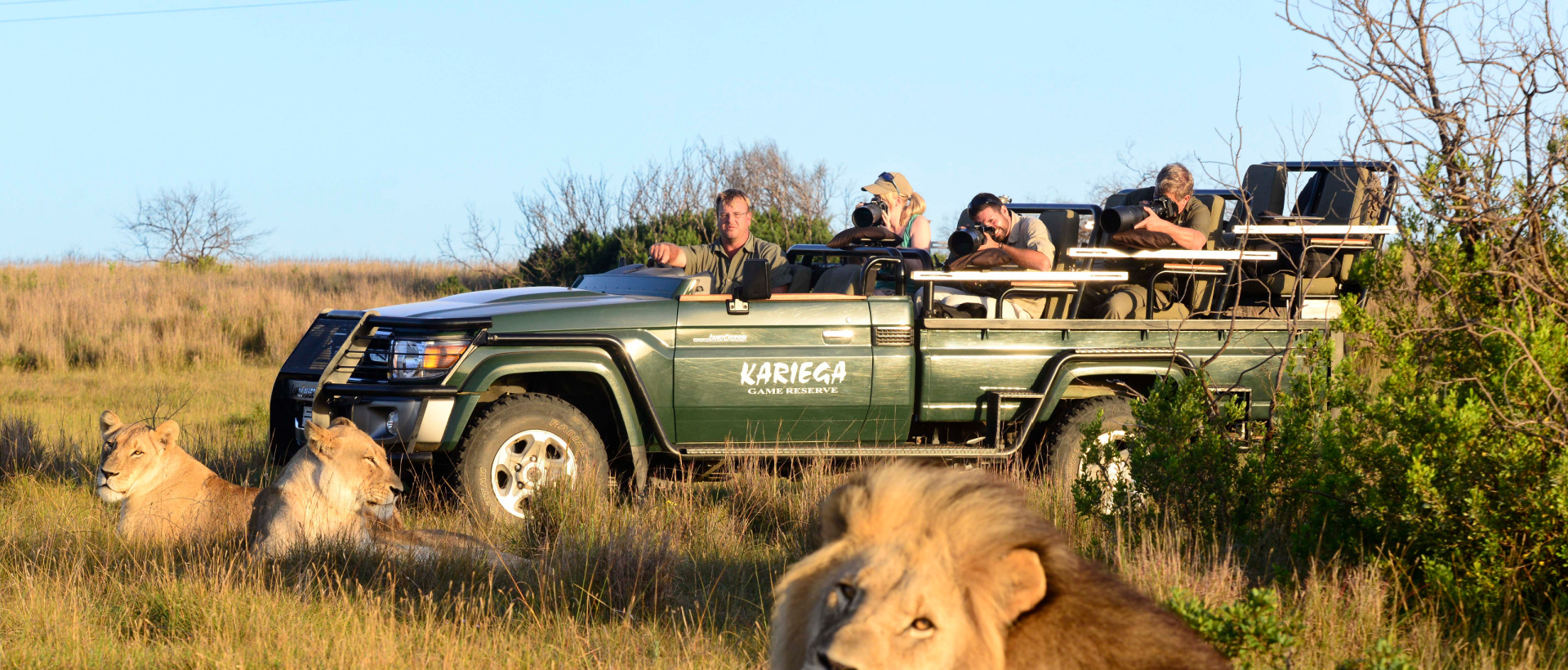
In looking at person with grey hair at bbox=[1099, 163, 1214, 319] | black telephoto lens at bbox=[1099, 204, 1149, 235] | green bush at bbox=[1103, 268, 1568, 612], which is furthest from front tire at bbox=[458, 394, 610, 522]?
person with grey hair at bbox=[1099, 163, 1214, 319]

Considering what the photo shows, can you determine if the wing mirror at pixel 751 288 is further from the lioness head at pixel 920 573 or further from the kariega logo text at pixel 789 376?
the lioness head at pixel 920 573

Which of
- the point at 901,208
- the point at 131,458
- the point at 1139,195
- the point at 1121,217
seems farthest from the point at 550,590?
the point at 1139,195

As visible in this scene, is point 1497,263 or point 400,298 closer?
point 1497,263

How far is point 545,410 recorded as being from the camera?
636 centimetres

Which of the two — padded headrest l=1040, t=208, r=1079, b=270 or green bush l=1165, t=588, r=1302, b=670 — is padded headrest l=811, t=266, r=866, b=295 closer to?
padded headrest l=1040, t=208, r=1079, b=270

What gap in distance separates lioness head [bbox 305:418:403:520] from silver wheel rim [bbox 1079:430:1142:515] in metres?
3.18

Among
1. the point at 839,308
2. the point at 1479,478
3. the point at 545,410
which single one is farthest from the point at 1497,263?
the point at 545,410

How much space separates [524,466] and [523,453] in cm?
7

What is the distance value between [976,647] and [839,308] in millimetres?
4793

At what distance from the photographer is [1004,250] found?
7168mm

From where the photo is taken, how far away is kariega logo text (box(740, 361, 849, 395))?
Answer: 658 centimetres

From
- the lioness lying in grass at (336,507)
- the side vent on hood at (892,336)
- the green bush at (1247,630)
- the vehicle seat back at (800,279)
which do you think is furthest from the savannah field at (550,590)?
the vehicle seat back at (800,279)

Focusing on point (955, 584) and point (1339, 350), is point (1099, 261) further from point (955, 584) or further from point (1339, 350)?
point (955, 584)

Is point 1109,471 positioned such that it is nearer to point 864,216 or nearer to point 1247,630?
point 864,216
